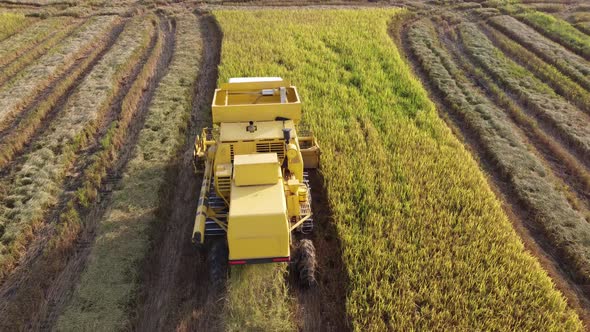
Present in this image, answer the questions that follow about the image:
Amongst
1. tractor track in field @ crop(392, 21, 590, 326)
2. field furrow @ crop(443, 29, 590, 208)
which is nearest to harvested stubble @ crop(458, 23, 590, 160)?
field furrow @ crop(443, 29, 590, 208)

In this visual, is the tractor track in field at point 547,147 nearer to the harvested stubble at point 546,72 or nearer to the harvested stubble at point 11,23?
the harvested stubble at point 546,72

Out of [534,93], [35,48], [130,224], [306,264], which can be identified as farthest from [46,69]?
[534,93]

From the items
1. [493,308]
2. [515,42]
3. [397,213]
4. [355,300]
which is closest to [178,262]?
[355,300]

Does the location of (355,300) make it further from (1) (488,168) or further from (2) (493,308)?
(1) (488,168)

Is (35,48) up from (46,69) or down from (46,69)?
up

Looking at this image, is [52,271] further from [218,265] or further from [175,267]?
[218,265]
